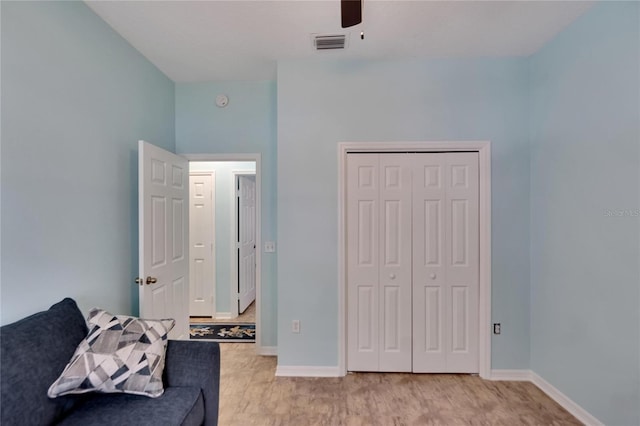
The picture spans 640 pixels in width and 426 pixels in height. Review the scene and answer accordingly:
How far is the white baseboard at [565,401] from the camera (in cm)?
188

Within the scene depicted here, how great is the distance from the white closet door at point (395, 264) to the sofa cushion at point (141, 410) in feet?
5.39

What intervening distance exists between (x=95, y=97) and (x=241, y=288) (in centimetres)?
291

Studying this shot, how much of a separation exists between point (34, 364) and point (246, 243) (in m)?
3.14

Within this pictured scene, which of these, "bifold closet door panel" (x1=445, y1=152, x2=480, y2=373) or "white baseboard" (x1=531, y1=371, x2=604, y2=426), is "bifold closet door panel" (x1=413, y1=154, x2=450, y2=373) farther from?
"white baseboard" (x1=531, y1=371, x2=604, y2=426)

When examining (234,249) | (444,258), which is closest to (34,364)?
→ (444,258)

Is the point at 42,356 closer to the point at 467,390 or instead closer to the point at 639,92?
the point at 467,390

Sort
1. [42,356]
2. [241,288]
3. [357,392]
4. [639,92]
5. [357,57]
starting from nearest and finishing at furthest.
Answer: [42,356]
[639,92]
[357,392]
[357,57]
[241,288]

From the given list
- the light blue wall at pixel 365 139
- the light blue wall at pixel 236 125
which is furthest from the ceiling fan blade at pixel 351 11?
the light blue wall at pixel 236 125

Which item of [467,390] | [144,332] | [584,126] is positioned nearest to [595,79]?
[584,126]

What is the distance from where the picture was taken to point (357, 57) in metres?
2.48

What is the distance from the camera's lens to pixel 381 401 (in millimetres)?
2133

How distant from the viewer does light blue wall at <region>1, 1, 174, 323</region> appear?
1394mm

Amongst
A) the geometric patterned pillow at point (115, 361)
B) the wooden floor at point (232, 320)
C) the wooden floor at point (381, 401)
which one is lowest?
the wooden floor at point (232, 320)

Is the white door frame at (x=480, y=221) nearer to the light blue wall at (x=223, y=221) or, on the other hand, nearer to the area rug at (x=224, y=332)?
the area rug at (x=224, y=332)
